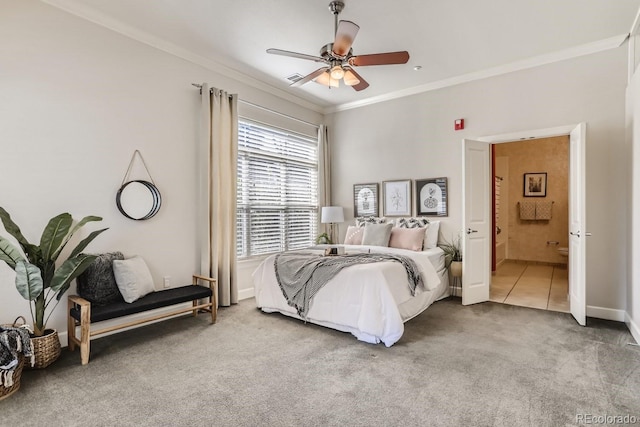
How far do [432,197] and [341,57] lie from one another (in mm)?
2867

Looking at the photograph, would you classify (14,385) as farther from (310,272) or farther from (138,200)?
(310,272)

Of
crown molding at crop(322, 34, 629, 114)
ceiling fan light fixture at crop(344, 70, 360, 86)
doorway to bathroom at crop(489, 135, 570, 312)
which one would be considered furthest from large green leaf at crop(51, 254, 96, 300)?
doorway to bathroom at crop(489, 135, 570, 312)

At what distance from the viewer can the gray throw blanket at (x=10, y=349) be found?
221 centimetres

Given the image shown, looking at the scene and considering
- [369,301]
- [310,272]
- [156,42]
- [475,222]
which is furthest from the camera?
[475,222]

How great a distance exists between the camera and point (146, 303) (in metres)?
3.15

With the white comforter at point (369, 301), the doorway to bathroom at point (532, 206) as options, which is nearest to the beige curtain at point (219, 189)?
the white comforter at point (369, 301)

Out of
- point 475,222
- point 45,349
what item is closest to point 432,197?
point 475,222

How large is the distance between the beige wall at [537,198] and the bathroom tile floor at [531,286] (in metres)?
0.44

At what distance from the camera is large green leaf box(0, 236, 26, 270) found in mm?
Result: 2543

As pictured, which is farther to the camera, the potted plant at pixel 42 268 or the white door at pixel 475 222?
the white door at pixel 475 222

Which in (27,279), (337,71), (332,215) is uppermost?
(337,71)

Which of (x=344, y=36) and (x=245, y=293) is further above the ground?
(x=344, y=36)

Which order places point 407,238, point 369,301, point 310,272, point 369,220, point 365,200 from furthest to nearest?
point 365,200, point 369,220, point 407,238, point 310,272, point 369,301

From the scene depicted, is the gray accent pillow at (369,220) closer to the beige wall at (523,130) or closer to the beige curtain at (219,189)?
the beige wall at (523,130)
